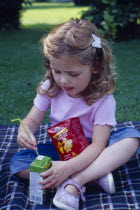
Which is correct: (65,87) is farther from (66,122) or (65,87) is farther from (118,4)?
(118,4)

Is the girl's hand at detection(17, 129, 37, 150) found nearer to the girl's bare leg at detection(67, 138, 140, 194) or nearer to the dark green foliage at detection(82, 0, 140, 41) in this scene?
the girl's bare leg at detection(67, 138, 140, 194)

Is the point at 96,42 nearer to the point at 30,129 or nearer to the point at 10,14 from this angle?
the point at 30,129

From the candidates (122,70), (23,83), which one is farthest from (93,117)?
(122,70)

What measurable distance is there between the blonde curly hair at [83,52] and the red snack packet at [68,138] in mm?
176

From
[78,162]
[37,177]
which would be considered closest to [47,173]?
[37,177]

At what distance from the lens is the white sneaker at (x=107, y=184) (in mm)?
2020

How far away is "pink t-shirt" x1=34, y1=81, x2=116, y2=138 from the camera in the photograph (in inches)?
86.3

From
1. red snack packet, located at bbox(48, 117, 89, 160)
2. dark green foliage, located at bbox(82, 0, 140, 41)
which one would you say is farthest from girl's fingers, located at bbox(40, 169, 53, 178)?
dark green foliage, located at bbox(82, 0, 140, 41)

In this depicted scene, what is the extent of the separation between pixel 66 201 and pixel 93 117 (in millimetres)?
564

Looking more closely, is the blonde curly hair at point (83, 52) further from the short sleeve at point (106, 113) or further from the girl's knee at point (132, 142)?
the girl's knee at point (132, 142)

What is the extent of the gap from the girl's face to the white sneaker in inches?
20.3

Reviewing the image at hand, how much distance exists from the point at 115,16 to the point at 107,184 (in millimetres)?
4530

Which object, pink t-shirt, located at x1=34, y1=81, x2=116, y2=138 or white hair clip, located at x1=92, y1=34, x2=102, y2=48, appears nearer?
white hair clip, located at x1=92, y1=34, x2=102, y2=48

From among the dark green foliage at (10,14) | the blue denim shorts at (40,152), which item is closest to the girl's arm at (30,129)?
the blue denim shorts at (40,152)
